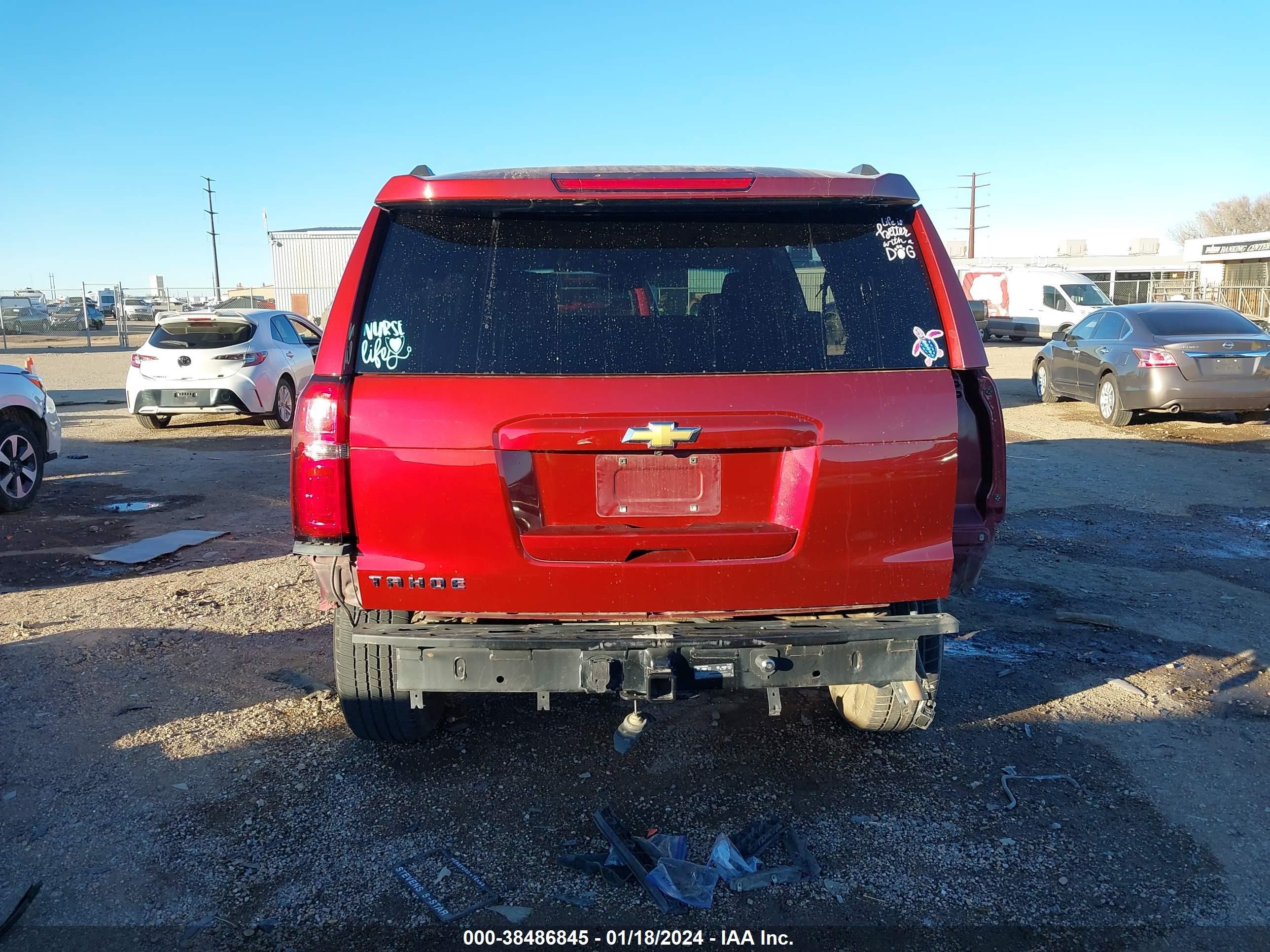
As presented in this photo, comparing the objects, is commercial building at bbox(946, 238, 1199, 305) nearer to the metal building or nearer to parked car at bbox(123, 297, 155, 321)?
the metal building

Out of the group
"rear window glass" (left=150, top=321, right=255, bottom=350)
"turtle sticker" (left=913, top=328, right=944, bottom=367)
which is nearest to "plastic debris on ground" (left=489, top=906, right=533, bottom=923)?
"turtle sticker" (left=913, top=328, right=944, bottom=367)

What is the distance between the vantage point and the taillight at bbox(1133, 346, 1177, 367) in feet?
39.2

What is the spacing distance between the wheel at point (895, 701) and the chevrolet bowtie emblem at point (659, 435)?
1094 mm

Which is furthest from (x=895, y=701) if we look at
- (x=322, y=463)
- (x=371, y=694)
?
(x=322, y=463)

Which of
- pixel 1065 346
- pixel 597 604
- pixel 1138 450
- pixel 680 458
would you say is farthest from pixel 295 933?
pixel 1065 346

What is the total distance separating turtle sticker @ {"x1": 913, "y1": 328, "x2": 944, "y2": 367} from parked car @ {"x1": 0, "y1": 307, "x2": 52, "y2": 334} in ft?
144

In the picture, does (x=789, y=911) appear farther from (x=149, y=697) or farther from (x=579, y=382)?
(x=149, y=697)

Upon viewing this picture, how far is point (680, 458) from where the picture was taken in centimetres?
307

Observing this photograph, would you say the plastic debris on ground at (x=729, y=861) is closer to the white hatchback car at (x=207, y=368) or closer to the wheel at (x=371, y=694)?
the wheel at (x=371, y=694)

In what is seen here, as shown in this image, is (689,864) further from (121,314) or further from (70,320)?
(70,320)

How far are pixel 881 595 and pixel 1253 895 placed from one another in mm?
1454

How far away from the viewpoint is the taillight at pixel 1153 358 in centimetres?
1194

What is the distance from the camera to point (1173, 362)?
39.1 ft

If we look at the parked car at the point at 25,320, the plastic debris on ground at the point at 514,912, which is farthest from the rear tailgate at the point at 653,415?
the parked car at the point at 25,320
